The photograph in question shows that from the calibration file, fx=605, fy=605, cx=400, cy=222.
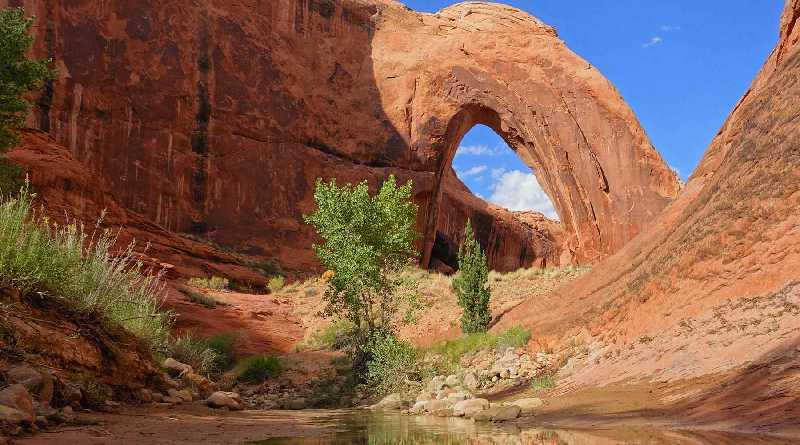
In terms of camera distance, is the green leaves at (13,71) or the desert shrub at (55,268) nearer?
the desert shrub at (55,268)

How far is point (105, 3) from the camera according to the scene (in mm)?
31047

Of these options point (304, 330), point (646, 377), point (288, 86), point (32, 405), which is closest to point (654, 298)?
point (646, 377)

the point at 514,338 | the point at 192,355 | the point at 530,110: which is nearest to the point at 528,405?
the point at 514,338

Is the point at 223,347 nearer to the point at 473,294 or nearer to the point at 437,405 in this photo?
the point at 473,294

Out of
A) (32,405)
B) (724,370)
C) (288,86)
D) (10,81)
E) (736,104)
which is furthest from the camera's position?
(288,86)

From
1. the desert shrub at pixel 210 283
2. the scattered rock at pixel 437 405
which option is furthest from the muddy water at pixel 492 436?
the desert shrub at pixel 210 283

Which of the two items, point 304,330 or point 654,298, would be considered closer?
point 654,298

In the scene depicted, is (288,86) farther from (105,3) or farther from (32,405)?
(32,405)

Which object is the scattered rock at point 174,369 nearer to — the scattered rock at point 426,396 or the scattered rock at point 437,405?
the scattered rock at point 426,396

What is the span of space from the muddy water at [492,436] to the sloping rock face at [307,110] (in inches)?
985

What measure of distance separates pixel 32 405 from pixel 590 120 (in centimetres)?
3195

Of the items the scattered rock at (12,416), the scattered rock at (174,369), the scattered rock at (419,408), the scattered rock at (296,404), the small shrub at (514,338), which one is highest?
the scattered rock at (12,416)

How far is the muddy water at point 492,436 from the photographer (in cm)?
473

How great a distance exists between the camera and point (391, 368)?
13.9m
